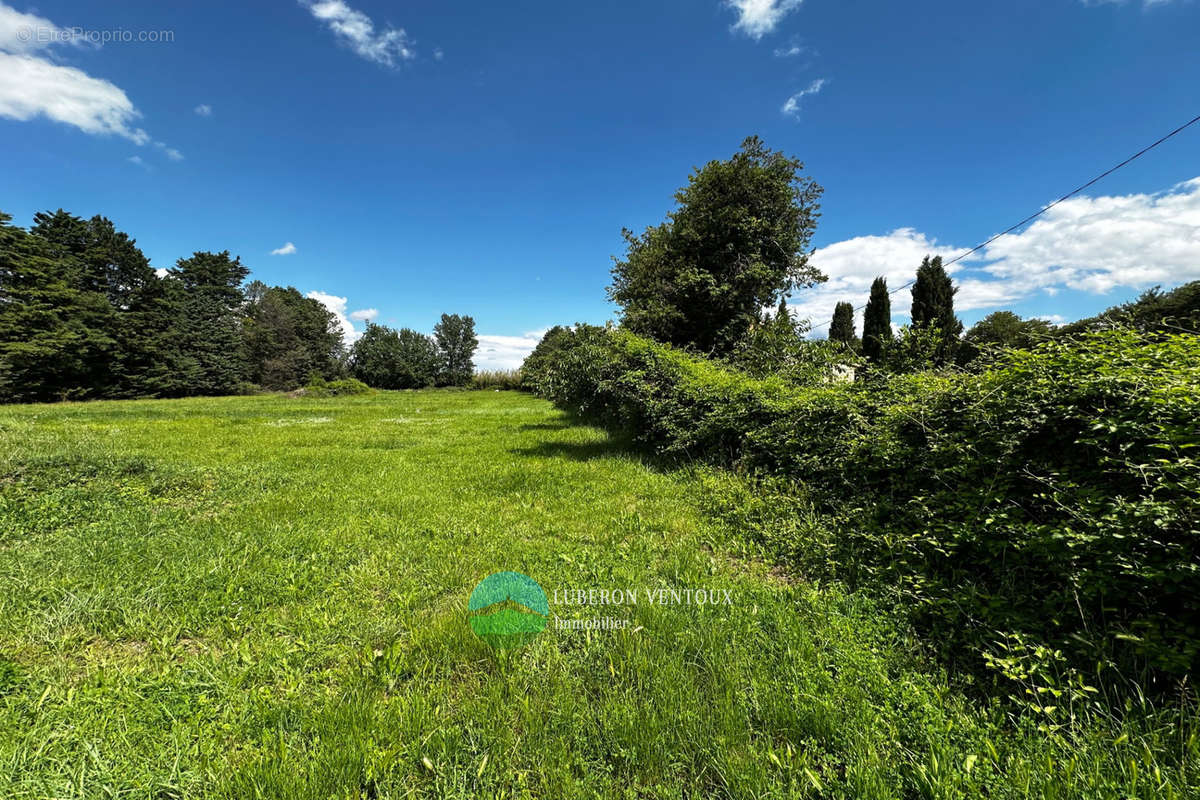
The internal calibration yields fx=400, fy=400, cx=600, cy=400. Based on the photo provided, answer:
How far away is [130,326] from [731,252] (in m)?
41.5

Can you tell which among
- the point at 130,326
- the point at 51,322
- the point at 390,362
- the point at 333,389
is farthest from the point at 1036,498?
the point at 390,362

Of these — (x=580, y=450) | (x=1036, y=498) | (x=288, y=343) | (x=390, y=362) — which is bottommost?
(x=580, y=450)

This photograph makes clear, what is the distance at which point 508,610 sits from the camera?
9.13 ft

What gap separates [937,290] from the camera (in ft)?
82.7

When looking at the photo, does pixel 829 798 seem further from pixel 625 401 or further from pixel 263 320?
pixel 263 320

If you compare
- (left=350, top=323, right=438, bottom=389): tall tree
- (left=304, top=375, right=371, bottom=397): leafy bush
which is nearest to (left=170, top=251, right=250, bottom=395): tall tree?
(left=304, top=375, right=371, bottom=397): leafy bush

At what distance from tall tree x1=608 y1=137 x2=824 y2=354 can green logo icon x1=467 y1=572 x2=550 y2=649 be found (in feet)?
37.2

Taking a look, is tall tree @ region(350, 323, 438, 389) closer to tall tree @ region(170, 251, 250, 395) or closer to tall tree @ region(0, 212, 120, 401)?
tall tree @ region(170, 251, 250, 395)

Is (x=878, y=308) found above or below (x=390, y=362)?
above

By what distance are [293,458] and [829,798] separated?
928 cm

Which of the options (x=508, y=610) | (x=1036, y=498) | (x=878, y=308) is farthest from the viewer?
(x=878, y=308)

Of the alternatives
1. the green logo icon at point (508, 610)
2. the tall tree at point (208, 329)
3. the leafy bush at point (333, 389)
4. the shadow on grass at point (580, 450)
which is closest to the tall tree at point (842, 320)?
the shadow on grass at point (580, 450)

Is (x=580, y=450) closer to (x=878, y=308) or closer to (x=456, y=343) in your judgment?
(x=878, y=308)

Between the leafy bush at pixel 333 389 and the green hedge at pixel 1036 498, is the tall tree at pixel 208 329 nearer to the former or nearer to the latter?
the leafy bush at pixel 333 389
